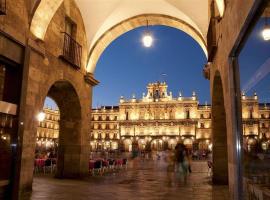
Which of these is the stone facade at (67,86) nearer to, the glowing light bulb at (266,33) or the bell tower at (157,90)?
the glowing light bulb at (266,33)

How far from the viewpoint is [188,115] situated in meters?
70.6

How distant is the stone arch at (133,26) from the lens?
12.5m

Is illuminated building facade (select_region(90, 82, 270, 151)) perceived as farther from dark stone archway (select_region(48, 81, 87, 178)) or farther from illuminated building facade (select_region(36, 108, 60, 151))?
dark stone archway (select_region(48, 81, 87, 178))

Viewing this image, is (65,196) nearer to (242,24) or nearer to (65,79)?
(65,79)

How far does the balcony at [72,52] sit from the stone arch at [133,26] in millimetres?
1084

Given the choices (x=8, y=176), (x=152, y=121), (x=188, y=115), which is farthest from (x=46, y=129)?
(x=8, y=176)

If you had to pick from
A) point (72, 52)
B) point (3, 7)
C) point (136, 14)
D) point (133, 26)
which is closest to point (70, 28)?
point (72, 52)

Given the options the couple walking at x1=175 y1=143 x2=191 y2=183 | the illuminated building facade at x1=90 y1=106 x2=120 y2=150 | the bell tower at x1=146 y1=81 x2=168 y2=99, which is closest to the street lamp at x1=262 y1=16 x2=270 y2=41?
the couple walking at x1=175 y1=143 x2=191 y2=183

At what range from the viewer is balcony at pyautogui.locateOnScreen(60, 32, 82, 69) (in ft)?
33.4

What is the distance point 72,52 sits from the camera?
10805 mm

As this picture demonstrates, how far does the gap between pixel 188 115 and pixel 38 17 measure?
64.5 metres

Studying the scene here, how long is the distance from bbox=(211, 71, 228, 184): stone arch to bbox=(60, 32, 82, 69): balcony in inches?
194

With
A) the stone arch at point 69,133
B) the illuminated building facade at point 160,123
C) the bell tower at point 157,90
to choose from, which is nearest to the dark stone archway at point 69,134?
the stone arch at point 69,133

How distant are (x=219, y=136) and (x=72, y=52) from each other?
5897mm
